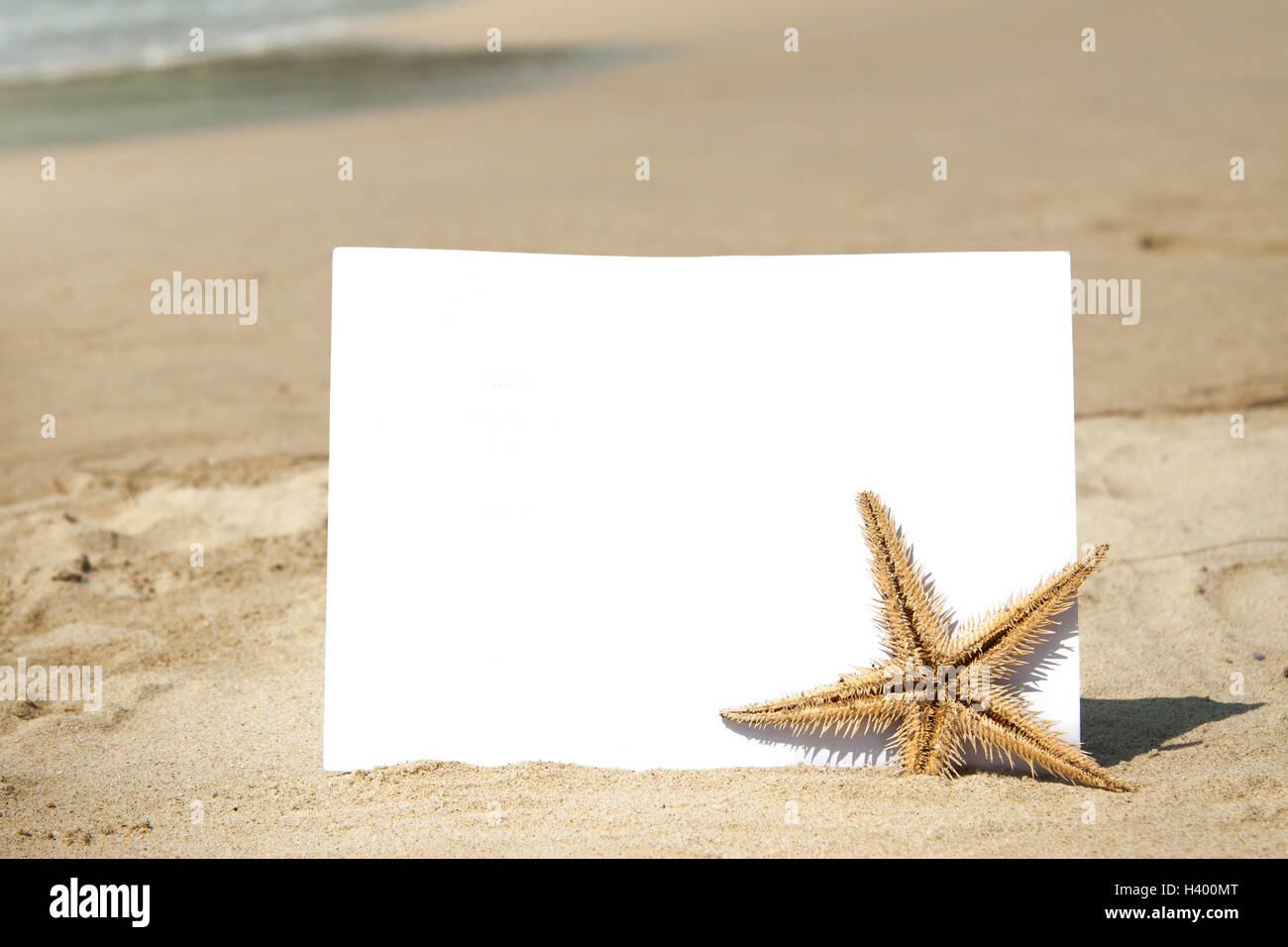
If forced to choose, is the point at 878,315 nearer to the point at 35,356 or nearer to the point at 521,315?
the point at 521,315

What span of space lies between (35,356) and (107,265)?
1108 millimetres

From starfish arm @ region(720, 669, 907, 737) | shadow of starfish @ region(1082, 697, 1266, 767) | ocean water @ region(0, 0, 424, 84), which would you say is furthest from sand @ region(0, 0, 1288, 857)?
ocean water @ region(0, 0, 424, 84)

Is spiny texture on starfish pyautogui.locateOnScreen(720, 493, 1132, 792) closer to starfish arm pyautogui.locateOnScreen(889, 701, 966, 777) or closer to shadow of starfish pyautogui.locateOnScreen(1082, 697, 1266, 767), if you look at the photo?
starfish arm pyautogui.locateOnScreen(889, 701, 966, 777)

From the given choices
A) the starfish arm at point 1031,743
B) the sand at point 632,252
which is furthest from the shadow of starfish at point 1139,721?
the starfish arm at point 1031,743

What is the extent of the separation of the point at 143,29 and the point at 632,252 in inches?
474

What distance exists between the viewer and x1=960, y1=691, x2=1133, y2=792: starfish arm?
2404mm

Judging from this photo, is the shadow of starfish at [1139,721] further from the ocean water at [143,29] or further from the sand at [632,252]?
the ocean water at [143,29]

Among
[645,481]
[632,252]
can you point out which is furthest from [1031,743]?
[632,252]

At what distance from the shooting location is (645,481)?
105 inches

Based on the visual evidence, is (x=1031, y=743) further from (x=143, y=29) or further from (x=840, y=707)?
(x=143, y=29)

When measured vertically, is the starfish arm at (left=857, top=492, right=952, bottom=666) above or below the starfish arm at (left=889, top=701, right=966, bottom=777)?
above

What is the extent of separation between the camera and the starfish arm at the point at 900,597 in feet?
8.05

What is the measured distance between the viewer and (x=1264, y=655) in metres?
3.15

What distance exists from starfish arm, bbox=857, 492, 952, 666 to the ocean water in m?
13.3
